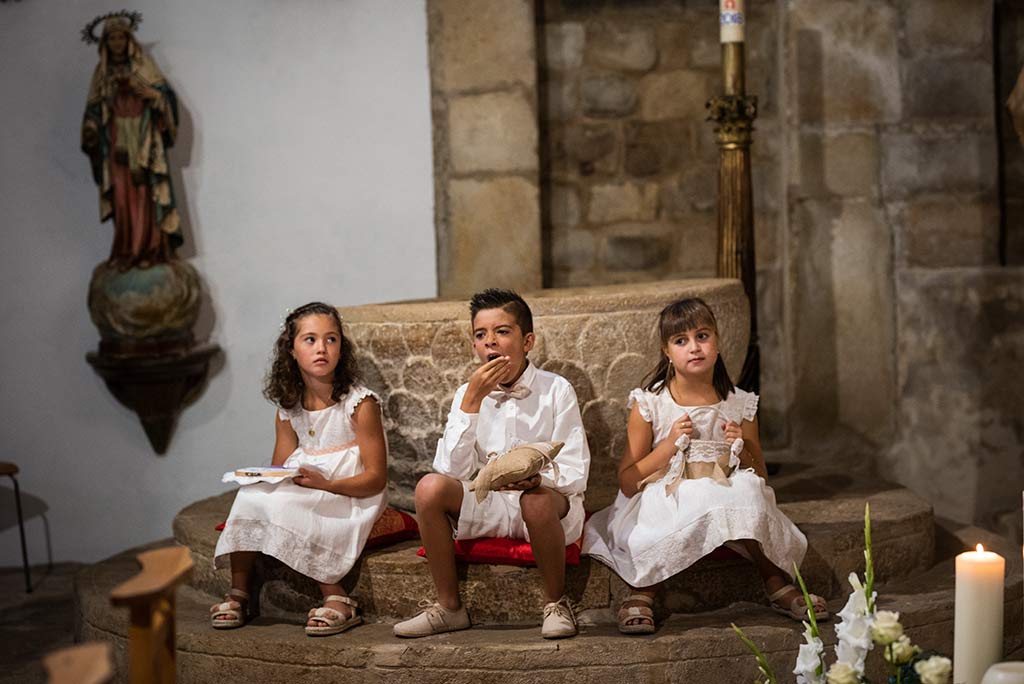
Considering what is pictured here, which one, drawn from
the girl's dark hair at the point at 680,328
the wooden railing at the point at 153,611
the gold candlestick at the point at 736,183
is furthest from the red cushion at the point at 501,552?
the wooden railing at the point at 153,611

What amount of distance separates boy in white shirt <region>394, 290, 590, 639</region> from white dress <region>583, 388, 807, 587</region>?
0.15 metres

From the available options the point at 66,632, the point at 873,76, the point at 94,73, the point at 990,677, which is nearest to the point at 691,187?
the point at 873,76

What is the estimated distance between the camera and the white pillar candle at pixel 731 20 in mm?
4516

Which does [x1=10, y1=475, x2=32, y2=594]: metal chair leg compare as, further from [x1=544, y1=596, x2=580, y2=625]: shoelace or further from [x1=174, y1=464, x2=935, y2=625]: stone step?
[x1=544, y1=596, x2=580, y2=625]: shoelace

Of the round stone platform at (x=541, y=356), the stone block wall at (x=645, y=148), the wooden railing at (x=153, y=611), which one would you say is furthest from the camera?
the stone block wall at (x=645, y=148)

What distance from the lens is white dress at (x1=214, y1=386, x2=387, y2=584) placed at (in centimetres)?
354

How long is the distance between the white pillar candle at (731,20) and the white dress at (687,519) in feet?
5.18

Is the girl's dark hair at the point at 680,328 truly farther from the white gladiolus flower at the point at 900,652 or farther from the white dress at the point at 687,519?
the white gladiolus flower at the point at 900,652

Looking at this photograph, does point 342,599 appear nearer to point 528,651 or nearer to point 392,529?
point 392,529

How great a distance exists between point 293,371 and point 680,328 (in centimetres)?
120

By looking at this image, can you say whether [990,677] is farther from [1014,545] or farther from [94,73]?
[94,73]

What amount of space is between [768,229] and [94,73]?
3013mm

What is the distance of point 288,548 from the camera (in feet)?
11.6

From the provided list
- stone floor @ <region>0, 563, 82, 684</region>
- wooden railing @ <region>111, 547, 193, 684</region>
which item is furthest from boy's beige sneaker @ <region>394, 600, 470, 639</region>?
wooden railing @ <region>111, 547, 193, 684</region>
